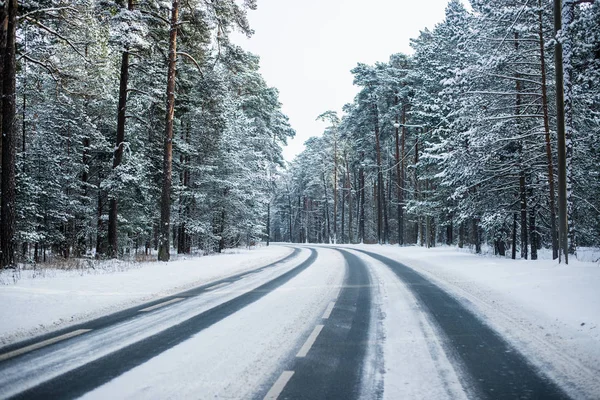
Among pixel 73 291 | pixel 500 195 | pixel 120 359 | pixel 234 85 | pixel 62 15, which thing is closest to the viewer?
pixel 120 359

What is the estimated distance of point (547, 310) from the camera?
23.3 feet

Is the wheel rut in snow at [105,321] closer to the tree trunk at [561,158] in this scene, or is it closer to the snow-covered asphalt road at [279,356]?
the snow-covered asphalt road at [279,356]

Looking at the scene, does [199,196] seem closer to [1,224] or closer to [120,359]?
[1,224]

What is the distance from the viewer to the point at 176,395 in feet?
11.8

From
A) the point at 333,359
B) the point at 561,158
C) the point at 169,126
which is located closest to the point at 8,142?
the point at 169,126

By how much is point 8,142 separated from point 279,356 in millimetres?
12844

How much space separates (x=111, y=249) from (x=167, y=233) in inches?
100

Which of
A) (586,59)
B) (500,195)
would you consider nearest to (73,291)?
(586,59)

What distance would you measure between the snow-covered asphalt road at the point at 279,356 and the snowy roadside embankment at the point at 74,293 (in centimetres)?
63

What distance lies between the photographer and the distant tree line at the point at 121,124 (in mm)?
13617

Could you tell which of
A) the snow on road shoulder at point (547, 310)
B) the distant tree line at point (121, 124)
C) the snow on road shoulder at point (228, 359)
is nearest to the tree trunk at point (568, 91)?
the snow on road shoulder at point (547, 310)

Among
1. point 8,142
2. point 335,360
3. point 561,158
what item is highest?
point 8,142

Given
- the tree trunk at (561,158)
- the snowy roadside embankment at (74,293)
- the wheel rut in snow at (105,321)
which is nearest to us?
the wheel rut in snow at (105,321)

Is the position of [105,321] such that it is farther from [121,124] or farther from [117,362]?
[121,124]
